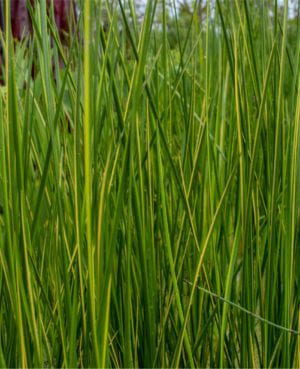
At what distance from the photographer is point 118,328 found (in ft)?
2.81

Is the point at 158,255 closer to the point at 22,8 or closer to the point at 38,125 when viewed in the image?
the point at 38,125

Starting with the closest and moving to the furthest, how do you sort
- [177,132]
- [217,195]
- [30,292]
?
1. [30,292]
2. [217,195]
3. [177,132]

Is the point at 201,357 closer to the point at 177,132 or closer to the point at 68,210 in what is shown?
the point at 68,210

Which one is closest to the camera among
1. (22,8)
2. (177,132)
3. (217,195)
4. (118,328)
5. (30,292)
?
(30,292)

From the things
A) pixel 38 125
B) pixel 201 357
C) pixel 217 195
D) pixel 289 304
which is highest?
pixel 38 125

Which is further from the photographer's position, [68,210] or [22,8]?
[22,8]

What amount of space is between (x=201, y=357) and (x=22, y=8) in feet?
7.96

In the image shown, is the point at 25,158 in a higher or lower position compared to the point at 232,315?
higher

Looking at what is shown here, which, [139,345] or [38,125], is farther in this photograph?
[38,125]

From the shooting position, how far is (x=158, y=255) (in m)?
0.92

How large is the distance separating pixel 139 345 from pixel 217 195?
0.26 metres

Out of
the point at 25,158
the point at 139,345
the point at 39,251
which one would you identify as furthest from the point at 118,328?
the point at 25,158

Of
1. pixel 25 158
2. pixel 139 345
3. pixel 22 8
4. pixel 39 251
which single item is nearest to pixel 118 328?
pixel 139 345

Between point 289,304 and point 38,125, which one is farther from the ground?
point 38,125
